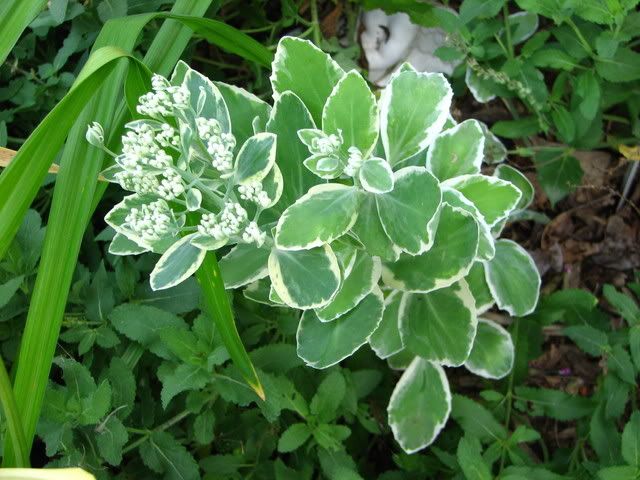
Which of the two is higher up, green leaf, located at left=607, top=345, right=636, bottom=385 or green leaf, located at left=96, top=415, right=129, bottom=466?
green leaf, located at left=96, top=415, right=129, bottom=466

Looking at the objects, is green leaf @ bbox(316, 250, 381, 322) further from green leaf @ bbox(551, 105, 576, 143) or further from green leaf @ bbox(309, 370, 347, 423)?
Answer: green leaf @ bbox(551, 105, 576, 143)

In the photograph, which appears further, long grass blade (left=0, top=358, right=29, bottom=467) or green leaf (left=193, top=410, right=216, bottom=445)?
green leaf (left=193, top=410, right=216, bottom=445)

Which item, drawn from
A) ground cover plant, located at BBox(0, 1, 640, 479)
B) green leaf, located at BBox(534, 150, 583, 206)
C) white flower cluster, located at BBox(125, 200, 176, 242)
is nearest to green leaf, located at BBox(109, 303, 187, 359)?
ground cover plant, located at BBox(0, 1, 640, 479)

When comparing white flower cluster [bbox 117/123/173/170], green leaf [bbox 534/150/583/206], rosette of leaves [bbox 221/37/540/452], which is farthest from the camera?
green leaf [bbox 534/150/583/206]

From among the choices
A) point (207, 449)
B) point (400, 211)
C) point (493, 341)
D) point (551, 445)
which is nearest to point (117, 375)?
point (207, 449)

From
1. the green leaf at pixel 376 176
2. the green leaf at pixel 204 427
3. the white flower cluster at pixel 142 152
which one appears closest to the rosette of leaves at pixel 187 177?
the white flower cluster at pixel 142 152

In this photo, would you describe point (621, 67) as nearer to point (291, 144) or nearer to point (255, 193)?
point (291, 144)

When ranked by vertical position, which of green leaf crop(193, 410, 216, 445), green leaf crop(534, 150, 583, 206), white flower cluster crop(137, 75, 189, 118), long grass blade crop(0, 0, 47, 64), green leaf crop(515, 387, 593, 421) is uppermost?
long grass blade crop(0, 0, 47, 64)

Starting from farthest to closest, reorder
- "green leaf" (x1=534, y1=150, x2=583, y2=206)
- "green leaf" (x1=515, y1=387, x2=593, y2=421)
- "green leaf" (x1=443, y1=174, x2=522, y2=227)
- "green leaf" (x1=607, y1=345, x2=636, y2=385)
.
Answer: "green leaf" (x1=534, y1=150, x2=583, y2=206) < "green leaf" (x1=515, y1=387, x2=593, y2=421) < "green leaf" (x1=607, y1=345, x2=636, y2=385) < "green leaf" (x1=443, y1=174, x2=522, y2=227)
